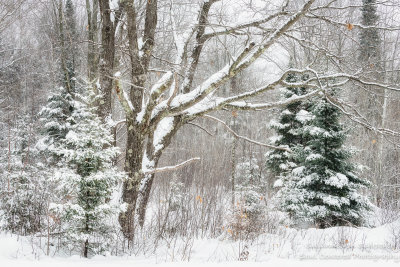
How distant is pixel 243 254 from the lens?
479 cm

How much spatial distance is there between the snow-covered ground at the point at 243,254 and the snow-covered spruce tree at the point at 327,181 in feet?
3.78

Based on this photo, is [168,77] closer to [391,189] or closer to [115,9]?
[115,9]

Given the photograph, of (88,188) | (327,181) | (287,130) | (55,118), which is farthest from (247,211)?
(55,118)

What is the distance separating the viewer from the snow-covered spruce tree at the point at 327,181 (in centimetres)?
859

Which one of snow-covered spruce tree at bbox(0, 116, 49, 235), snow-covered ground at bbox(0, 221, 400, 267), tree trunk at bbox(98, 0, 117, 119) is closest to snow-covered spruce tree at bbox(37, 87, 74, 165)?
snow-covered spruce tree at bbox(0, 116, 49, 235)

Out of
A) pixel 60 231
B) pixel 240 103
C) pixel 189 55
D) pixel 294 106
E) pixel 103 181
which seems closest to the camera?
pixel 103 181

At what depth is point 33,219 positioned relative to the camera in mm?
5492

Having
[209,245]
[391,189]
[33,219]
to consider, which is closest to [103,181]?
[33,219]

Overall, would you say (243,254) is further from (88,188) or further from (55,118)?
(55,118)

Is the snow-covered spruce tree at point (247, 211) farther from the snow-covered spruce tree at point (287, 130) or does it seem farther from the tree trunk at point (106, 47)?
the tree trunk at point (106, 47)

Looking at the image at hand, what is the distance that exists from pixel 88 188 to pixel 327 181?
711 cm

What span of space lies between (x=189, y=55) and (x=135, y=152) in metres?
2.43

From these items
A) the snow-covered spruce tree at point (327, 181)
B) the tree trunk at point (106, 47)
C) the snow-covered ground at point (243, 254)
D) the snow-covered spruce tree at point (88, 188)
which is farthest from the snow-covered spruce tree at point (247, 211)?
the tree trunk at point (106, 47)

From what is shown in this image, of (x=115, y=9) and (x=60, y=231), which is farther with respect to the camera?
(x=115, y=9)
